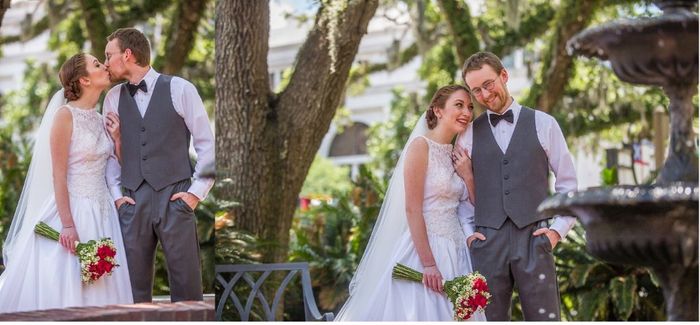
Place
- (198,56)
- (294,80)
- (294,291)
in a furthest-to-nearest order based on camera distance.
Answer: (198,56) < (294,291) < (294,80)

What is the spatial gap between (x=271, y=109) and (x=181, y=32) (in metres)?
3.06

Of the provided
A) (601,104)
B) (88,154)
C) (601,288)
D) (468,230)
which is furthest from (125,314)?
(601,104)

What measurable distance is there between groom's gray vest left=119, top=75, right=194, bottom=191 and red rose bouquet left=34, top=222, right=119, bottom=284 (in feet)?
1.01

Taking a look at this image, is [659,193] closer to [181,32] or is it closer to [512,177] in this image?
[512,177]

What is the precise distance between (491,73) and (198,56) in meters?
9.55

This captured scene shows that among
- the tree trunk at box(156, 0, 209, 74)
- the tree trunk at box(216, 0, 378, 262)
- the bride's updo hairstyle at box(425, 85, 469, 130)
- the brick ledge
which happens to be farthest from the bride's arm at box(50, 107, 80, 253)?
the tree trunk at box(156, 0, 209, 74)

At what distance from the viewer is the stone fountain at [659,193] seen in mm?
3670

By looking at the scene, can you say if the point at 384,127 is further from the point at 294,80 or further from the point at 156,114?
the point at 156,114

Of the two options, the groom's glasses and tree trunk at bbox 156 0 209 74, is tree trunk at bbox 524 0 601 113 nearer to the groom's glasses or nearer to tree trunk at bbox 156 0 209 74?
tree trunk at bbox 156 0 209 74

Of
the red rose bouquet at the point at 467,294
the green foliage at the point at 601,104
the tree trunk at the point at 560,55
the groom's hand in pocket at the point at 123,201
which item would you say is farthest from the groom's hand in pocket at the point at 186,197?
the green foliage at the point at 601,104

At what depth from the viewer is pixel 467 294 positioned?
5.07 meters

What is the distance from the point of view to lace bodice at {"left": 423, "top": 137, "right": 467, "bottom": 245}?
534 centimetres

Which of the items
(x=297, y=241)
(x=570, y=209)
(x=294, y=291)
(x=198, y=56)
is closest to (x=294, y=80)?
(x=294, y=291)

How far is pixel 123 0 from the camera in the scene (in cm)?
1291
